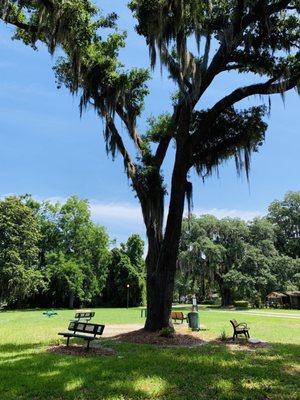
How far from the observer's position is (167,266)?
14711mm

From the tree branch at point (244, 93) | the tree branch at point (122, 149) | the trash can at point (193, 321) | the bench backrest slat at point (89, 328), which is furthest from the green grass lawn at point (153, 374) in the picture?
the tree branch at point (244, 93)

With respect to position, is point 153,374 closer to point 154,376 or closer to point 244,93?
point 154,376

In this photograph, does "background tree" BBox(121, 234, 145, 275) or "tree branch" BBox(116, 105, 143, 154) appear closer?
"tree branch" BBox(116, 105, 143, 154)

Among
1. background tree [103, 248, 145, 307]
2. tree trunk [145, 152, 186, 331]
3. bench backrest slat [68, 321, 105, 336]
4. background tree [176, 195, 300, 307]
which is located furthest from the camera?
background tree [103, 248, 145, 307]

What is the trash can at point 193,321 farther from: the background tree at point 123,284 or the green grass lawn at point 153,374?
the background tree at point 123,284

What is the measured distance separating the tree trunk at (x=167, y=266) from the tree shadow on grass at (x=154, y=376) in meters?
3.77

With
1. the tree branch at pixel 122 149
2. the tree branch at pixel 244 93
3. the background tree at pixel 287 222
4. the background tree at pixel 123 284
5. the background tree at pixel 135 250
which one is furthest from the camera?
the background tree at pixel 287 222

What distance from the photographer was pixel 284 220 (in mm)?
73250

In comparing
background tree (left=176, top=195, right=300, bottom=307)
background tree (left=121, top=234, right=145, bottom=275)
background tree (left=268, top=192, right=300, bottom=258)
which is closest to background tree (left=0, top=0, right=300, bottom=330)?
background tree (left=176, top=195, right=300, bottom=307)

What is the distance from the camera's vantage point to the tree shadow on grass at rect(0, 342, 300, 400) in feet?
22.0

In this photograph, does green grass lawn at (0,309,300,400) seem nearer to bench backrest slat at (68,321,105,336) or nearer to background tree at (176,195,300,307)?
bench backrest slat at (68,321,105,336)

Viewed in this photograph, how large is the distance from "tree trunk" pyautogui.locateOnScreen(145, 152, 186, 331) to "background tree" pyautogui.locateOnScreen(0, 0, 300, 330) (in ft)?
0.11

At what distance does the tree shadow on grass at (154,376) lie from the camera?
670 centimetres

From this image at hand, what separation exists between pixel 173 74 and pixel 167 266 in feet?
21.1
